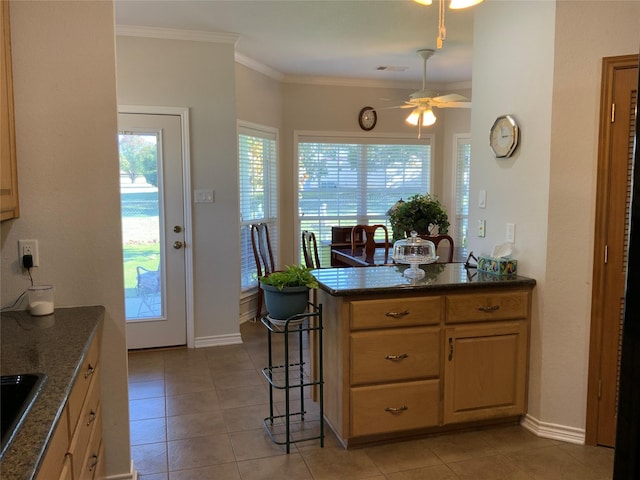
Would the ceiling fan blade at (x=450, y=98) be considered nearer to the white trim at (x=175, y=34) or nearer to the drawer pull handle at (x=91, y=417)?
the white trim at (x=175, y=34)

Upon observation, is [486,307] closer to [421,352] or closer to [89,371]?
[421,352]

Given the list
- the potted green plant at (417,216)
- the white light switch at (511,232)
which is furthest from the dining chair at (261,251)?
the white light switch at (511,232)

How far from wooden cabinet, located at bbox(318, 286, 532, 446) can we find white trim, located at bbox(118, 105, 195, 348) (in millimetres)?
1937

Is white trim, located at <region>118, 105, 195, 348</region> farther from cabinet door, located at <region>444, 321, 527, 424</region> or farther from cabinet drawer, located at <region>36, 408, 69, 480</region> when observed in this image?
cabinet drawer, located at <region>36, 408, 69, 480</region>

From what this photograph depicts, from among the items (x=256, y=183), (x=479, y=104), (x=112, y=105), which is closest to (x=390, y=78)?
(x=256, y=183)

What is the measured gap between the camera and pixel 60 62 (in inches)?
81.4

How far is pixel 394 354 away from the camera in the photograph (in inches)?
103

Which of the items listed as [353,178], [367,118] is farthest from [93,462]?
[367,118]

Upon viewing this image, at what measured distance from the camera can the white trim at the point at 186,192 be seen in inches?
163

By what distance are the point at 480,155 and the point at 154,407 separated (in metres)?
2.63

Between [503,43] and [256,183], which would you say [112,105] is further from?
[256,183]

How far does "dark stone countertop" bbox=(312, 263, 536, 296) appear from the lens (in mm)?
2578

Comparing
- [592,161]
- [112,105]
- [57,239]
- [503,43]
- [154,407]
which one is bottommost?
[154,407]

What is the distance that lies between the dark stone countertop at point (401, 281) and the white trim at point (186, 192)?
171cm
